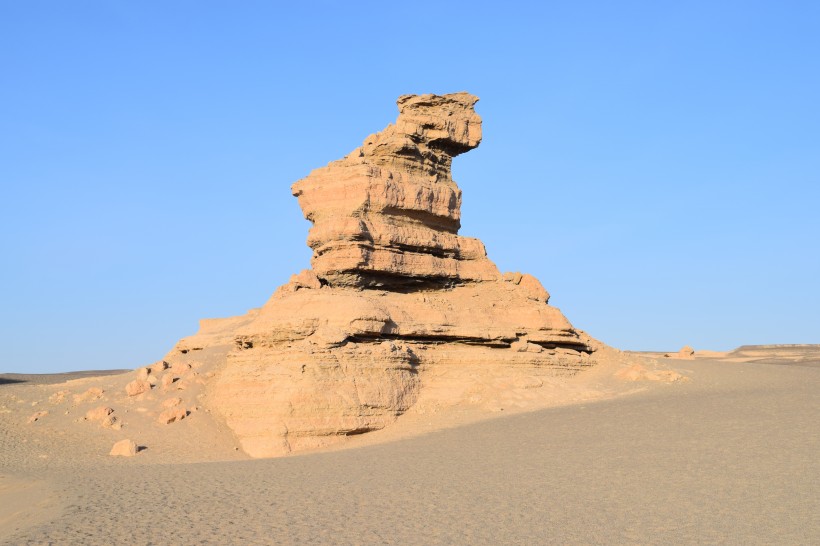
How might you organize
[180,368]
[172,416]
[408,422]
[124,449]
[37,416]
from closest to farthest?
[124,449] → [408,422] → [172,416] → [37,416] → [180,368]

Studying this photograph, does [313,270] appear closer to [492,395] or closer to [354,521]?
[492,395]

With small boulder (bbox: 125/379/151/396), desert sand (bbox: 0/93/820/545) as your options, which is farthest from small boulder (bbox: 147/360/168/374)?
small boulder (bbox: 125/379/151/396)

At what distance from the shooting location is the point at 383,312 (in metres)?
20.6

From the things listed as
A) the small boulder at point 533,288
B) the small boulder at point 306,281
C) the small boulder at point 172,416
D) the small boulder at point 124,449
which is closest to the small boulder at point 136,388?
the small boulder at point 172,416

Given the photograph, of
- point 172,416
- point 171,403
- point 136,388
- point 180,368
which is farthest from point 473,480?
point 180,368

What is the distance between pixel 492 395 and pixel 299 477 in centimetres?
773

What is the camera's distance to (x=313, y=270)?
904 inches

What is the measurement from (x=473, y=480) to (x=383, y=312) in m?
7.73

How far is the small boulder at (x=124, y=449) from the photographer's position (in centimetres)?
1928

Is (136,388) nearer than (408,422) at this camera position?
No

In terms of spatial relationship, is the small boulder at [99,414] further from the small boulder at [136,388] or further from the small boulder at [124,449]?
the small boulder at [124,449]

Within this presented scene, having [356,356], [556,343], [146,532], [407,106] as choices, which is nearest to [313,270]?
[356,356]

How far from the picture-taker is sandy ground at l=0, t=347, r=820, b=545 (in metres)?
10.5

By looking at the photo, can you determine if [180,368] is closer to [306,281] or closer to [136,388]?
[136,388]
